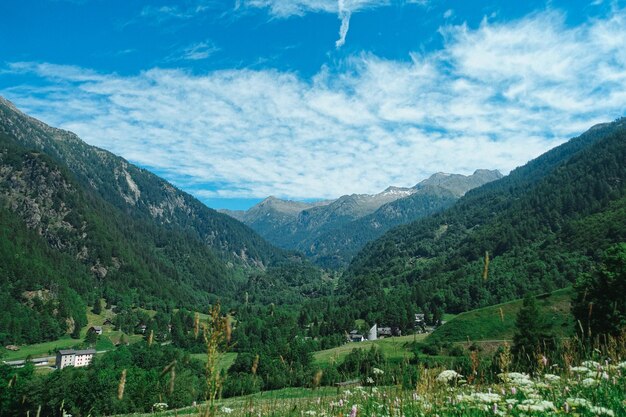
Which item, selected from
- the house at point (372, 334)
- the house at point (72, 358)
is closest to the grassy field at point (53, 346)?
the house at point (72, 358)

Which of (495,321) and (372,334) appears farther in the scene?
(372,334)

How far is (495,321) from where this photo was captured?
90.6m

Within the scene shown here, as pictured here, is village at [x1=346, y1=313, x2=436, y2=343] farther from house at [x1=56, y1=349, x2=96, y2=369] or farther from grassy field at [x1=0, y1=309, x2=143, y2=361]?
grassy field at [x1=0, y1=309, x2=143, y2=361]

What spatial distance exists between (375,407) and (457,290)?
661 feet

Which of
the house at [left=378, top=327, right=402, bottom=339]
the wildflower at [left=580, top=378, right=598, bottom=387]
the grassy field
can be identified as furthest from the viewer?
the house at [left=378, top=327, right=402, bottom=339]

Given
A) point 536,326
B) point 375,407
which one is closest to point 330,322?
point 536,326

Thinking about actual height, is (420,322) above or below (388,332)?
→ above

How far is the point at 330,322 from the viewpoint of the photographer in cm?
17812

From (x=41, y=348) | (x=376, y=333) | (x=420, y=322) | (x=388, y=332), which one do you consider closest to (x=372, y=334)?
(x=376, y=333)

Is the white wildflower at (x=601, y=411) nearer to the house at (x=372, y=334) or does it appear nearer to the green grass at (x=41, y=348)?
the house at (x=372, y=334)

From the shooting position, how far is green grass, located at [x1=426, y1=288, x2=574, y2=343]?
8062 centimetres

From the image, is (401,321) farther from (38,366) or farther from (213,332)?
A: (213,332)

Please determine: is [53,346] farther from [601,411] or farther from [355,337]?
[601,411]

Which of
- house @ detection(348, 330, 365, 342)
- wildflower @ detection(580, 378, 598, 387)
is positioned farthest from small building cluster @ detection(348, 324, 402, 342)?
wildflower @ detection(580, 378, 598, 387)
